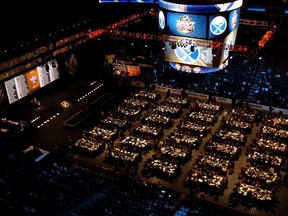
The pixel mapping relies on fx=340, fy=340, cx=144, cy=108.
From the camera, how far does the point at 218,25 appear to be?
1104 inches

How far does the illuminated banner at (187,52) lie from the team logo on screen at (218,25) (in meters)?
1.16

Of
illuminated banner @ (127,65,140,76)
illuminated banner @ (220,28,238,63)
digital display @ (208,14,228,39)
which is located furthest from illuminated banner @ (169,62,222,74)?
illuminated banner @ (127,65,140,76)

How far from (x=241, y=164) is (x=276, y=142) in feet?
11.9

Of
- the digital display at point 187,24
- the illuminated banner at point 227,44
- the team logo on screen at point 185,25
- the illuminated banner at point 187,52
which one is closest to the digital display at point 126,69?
the illuminated banner at point 187,52

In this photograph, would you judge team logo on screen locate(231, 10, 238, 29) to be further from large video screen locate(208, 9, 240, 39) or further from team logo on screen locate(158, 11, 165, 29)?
team logo on screen locate(158, 11, 165, 29)

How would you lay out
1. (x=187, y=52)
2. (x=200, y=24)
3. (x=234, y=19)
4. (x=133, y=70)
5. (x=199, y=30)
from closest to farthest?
(x=200, y=24), (x=199, y=30), (x=234, y=19), (x=187, y=52), (x=133, y=70)

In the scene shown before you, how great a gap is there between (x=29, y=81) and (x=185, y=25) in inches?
718

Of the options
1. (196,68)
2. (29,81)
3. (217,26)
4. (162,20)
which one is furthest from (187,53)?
(29,81)

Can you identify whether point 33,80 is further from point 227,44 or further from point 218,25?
point 227,44

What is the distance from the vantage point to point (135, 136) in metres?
29.2

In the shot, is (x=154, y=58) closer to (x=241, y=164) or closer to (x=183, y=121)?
(x=183, y=121)

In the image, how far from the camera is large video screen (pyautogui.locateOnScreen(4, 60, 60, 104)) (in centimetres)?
3494

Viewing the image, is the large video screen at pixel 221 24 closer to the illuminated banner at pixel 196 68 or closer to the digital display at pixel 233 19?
the digital display at pixel 233 19

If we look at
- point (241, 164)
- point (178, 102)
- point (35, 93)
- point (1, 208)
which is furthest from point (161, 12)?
point (1, 208)
